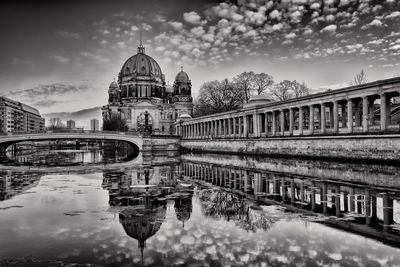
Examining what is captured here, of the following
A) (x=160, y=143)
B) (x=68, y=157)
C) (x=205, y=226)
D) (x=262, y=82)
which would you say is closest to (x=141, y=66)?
(x=160, y=143)

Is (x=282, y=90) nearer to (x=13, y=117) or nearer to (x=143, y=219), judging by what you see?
(x=143, y=219)

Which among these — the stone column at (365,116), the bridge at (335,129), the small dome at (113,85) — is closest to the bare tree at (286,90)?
the bridge at (335,129)

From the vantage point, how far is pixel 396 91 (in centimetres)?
2777

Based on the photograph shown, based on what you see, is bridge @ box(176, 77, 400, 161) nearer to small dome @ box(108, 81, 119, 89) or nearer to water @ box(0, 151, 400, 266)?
water @ box(0, 151, 400, 266)

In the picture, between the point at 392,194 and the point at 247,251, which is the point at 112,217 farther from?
the point at 392,194

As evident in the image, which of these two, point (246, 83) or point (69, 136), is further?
point (246, 83)

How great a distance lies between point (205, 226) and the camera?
30.0ft

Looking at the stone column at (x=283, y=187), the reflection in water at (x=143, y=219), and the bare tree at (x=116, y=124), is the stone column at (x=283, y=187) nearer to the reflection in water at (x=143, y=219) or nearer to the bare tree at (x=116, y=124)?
the reflection in water at (x=143, y=219)

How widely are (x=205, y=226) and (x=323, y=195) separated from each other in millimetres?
6339

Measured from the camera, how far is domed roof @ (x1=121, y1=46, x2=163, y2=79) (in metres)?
124

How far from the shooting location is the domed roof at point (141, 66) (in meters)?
124

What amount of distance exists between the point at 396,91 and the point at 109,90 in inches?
4528

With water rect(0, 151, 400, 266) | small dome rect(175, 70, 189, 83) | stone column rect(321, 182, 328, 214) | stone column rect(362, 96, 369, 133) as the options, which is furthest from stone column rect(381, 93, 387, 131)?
small dome rect(175, 70, 189, 83)

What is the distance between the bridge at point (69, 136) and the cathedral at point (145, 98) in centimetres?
4450
